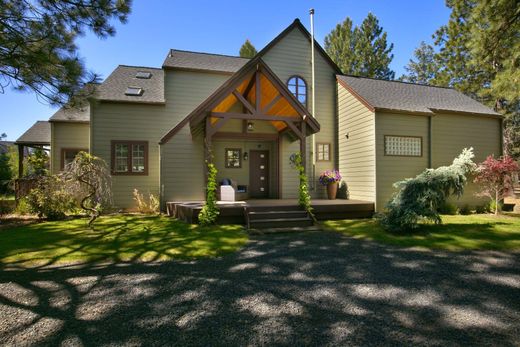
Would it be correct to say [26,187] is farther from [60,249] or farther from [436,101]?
[436,101]

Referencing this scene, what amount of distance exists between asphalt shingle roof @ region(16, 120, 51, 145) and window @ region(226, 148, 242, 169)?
10.2 meters

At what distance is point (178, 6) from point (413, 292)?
1104cm

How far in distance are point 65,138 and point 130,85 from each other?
11.7ft

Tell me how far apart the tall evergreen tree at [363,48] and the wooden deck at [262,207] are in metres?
22.5

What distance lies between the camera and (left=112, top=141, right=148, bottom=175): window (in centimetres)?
1136

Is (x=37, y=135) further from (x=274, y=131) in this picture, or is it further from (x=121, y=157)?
(x=274, y=131)

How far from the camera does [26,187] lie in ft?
37.8

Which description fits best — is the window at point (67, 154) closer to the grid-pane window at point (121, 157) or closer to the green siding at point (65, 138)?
the green siding at point (65, 138)

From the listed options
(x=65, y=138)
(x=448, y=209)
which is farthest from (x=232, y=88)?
(x=448, y=209)

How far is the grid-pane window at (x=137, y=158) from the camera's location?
11.6 metres

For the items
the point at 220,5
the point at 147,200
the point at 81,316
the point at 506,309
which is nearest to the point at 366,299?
the point at 506,309

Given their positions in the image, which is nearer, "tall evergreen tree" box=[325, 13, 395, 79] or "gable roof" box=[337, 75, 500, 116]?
"gable roof" box=[337, 75, 500, 116]

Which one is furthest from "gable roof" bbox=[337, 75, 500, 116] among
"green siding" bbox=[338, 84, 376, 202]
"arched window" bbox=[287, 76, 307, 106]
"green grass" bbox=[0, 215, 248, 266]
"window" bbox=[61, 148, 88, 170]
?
"window" bbox=[61, 148, 88, 170]

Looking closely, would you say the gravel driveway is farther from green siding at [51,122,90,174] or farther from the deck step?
green siding at [51,122,90,174]
